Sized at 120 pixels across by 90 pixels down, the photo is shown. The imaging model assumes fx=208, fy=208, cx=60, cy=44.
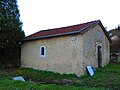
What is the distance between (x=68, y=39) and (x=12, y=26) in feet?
28.0

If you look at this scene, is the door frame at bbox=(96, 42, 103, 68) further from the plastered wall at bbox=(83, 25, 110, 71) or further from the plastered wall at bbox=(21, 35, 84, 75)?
the plastered wall at bbox=(21, 35, 84, 75)

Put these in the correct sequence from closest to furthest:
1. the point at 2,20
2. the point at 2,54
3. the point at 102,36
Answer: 1. the point at 102,36
2. the point at 2,20
3. the point at 2,54

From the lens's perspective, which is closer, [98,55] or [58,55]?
[58,55]

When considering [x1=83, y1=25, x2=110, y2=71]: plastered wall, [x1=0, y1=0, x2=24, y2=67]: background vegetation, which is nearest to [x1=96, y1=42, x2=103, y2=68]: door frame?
[x1=83, y1=25, x2=110, y2=71]: plastered wall

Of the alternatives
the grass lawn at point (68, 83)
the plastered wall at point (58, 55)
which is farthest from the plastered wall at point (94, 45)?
the grass lawn at point (68, 83)

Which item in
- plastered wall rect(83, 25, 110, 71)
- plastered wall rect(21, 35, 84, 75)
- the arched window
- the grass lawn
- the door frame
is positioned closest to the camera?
the grass lawn

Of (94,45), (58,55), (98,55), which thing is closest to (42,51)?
(58,55)

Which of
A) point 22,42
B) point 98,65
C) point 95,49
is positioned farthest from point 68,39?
point 22,42

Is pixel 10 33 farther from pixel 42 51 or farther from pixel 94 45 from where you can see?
pixel 94 45

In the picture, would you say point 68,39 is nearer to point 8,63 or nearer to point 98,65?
point 98,65

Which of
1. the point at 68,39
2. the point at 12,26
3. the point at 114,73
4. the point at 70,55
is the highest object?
the point at 12,26

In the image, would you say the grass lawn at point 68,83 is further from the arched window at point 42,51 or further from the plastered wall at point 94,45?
the arched window at point 42,51

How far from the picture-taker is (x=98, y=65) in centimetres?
2133

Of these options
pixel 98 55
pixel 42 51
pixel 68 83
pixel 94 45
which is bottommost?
pixel 68 83
